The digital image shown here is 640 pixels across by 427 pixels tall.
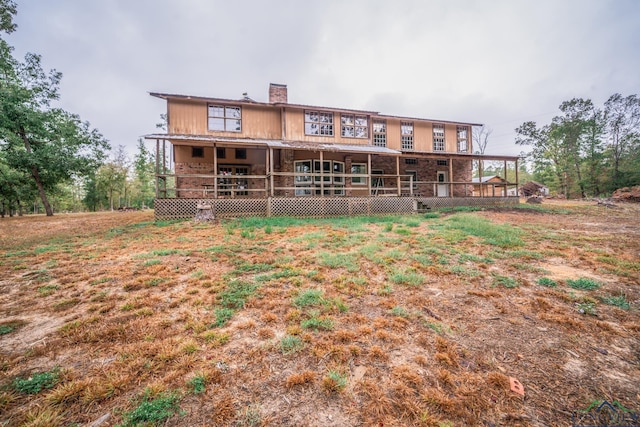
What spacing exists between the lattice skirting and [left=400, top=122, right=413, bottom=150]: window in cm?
643

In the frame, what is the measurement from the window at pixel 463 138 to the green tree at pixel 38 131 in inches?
1229

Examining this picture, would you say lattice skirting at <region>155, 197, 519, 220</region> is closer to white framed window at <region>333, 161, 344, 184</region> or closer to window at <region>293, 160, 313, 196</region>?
window at <region>293, 160, 313, 196</region>

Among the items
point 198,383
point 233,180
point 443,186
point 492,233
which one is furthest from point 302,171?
point 198,383

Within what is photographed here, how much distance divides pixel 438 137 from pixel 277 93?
1359 centimetres

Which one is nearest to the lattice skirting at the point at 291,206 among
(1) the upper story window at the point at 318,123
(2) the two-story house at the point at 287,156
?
(2) the two-story house at the point at 287,156

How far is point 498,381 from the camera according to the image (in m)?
2.03

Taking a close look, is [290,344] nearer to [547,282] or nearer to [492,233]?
[547,282]

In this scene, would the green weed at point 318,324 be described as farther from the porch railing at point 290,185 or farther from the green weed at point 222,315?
the porch railing at point 290,185

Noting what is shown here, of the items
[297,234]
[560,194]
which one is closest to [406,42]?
[560,194]

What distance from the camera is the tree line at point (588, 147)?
2730 cm

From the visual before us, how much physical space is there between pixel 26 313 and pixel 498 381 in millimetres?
5705

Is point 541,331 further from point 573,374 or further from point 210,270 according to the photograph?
point 210,270

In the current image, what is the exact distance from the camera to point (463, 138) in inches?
810

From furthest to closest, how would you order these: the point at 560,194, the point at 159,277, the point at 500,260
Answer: the point at 560,194 < the point at 500,260 < the point at 159,277
